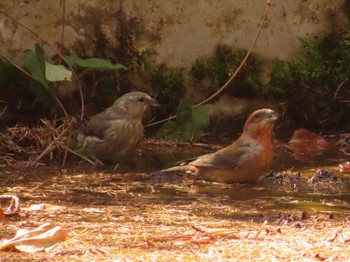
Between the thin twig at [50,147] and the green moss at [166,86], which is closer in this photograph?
the thin twig at [50,147]

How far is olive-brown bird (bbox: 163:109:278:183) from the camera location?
262 inches

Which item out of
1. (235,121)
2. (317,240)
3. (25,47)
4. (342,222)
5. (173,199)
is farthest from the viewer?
(235,121)

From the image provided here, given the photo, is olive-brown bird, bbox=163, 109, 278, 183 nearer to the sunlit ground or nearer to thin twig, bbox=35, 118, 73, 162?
the sunlit ground

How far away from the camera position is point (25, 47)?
27.9 feet

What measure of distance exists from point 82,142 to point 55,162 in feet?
1.34

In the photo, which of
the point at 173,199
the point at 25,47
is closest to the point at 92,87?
the point at 25,47

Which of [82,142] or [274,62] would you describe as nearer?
[82,142]

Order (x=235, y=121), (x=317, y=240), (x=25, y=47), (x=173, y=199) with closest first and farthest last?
(x=317, y=240)
(x=173, y=199)
(x=25, y=47)
(x=235, y=121)

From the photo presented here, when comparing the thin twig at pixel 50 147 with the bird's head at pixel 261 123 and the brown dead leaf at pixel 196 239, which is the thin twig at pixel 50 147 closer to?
the bird's head at pixel 261 123

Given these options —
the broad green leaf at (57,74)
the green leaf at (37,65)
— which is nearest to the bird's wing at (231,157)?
the broad green leaf at (57,74)

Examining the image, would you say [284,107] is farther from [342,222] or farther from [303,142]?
[342,222]

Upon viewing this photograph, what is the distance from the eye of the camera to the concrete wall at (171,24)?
8.59 metres

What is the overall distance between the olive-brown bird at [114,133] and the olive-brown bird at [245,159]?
93 centimetres

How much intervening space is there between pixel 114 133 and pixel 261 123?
4.83 ft
